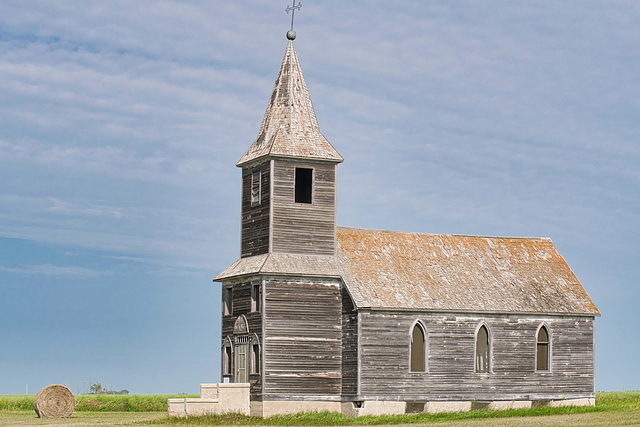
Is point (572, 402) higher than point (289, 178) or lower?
lower

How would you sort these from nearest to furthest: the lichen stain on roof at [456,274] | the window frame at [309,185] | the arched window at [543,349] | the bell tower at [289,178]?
the bell tower at [289,178]
the lichen stain on roof at [456,274]
the window frame at [309,185]
the arched window at [543,349]

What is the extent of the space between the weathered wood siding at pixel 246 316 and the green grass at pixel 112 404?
39.0 feet

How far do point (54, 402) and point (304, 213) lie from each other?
16.3m

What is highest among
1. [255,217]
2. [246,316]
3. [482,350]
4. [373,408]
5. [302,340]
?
[255,217]

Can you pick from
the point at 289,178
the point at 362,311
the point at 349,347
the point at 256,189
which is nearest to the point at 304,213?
the point at 289,178

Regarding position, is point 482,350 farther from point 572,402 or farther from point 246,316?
point 246,316

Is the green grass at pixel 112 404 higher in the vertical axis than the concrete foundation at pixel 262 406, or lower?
lower

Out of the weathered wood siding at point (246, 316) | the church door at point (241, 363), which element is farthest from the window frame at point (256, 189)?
the church door at point (241, 363)

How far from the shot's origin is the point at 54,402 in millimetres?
49188

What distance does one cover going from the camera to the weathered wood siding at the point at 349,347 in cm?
4253

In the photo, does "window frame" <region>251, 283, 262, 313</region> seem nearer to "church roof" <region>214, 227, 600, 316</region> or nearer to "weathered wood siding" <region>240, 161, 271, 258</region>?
"church roof" <region>214, 227, 600, 316</region>

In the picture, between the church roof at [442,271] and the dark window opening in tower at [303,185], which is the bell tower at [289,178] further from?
the church roof at [442,271]

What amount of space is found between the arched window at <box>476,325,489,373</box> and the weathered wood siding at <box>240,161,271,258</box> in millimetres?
10647

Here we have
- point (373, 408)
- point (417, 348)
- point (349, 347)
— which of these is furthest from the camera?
point (417, 348)
